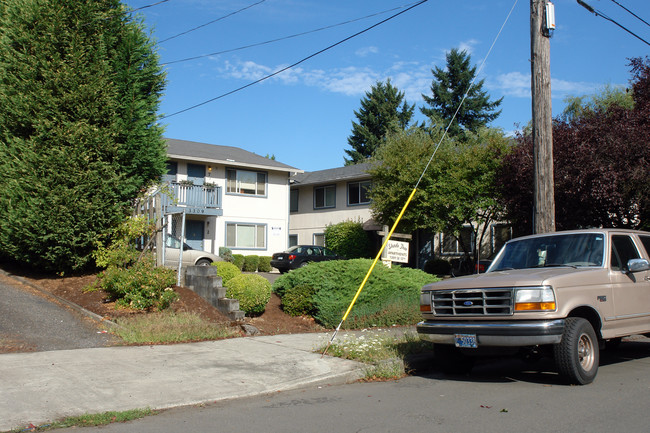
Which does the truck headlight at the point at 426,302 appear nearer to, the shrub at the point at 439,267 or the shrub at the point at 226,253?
the shrub at the point at 439,267

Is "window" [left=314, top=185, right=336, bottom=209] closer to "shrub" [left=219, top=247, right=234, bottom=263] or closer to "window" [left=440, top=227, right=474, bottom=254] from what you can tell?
"window" [left=440, top=227, right=474, bottom=254]

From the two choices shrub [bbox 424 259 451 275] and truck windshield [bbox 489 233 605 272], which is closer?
truck windshield [bbox 489 233 605 272]

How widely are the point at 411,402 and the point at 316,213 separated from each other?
2875 cm

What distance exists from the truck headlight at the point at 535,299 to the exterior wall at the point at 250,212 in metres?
23.0

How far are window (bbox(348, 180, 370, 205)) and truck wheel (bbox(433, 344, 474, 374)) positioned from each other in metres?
24.1

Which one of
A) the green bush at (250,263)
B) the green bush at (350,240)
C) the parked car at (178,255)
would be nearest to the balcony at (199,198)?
the green bush at (250,263)

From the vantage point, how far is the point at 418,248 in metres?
31.1

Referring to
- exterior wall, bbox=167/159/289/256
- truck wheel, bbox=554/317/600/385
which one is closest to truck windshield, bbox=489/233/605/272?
truck wheel, bbox=554/317/600/385

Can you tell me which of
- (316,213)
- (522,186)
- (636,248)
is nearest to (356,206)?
(316,213)

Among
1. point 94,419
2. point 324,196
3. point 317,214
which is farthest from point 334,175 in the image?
point 94,419

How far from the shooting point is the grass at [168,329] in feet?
31.3

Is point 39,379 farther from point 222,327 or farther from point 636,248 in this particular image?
point 636,248

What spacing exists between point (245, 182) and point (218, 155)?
2060mm

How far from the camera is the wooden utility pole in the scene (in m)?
10.8
